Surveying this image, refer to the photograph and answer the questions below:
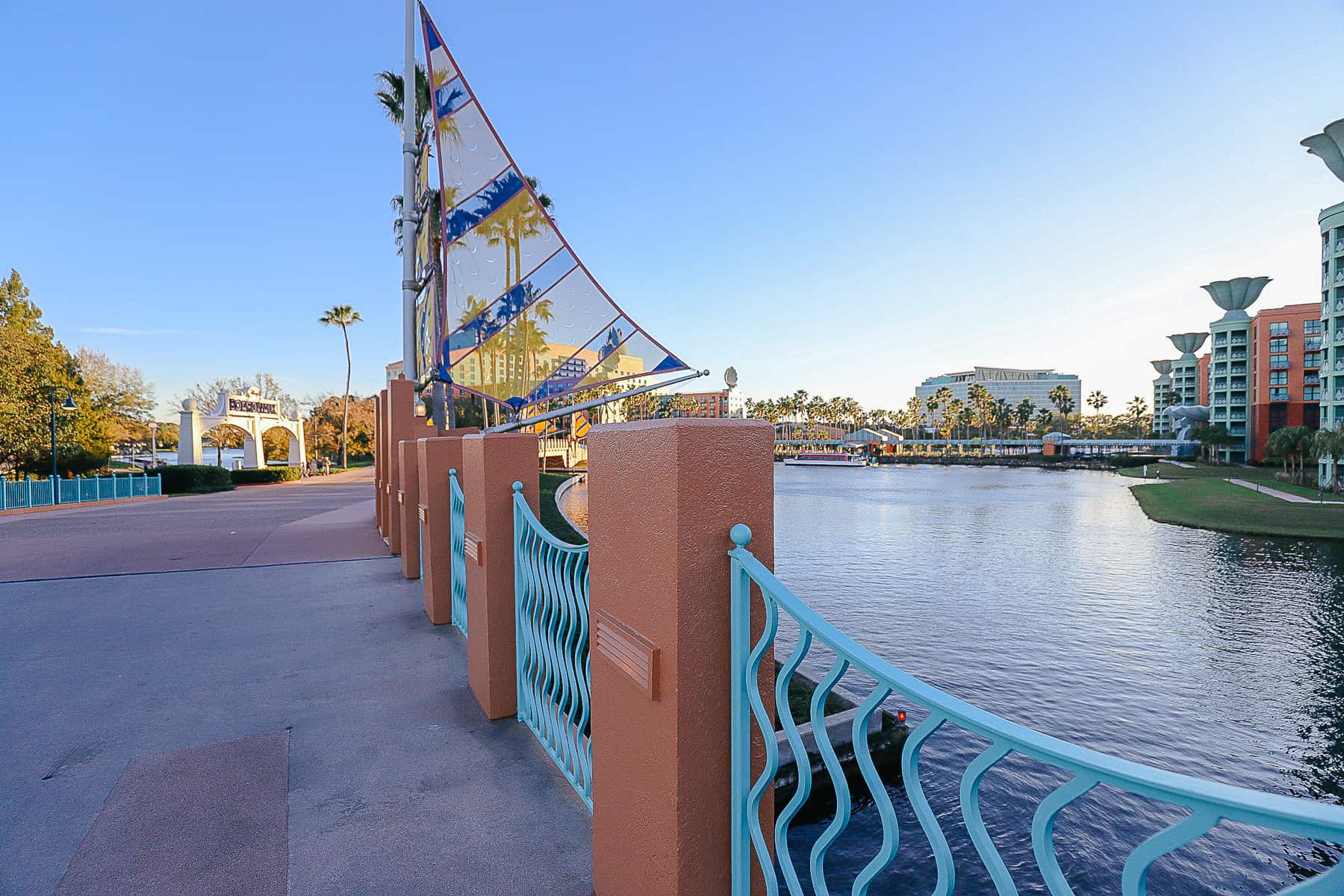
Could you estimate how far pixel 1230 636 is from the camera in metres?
12.4

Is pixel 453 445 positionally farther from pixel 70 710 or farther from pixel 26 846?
pixel 26 846

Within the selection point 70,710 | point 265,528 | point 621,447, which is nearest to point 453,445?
point 70,710

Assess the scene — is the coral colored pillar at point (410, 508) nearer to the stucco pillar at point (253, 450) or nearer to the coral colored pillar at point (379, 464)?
the coral colored pillar at point (379, 464)

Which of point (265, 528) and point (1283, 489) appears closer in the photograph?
point (265, 528)

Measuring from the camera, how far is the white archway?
31953 mm

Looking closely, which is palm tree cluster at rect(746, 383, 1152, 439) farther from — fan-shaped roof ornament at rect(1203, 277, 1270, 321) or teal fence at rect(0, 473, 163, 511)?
teal fence at rect(0, 473, 163, 511)

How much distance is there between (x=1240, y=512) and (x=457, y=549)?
34837 mm

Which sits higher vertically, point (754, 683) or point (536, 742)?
point (754, 683)

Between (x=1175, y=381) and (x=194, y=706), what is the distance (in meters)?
118

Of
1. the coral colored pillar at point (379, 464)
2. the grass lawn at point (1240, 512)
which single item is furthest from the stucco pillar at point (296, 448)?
the grass lawn at point (1240, 512)

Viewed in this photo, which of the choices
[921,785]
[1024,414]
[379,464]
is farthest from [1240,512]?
[1024,414]

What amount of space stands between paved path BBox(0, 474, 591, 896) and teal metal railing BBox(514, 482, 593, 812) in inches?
6.5

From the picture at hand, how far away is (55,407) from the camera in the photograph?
23.6 metres

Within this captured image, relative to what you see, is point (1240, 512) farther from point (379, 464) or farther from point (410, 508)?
point (410, 508)
